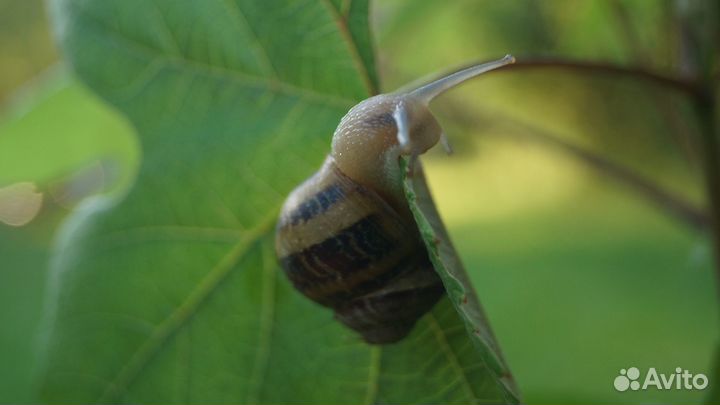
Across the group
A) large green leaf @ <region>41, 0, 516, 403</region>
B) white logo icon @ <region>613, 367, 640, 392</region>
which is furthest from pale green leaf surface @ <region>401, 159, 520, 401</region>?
white logo icon @ <region>613, 367, 640, 392</region>

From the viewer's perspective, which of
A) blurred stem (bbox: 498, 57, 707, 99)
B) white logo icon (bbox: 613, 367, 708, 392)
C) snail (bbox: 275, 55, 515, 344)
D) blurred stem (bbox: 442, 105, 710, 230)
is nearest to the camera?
snail (bbox: 275, 55, 515, 344)

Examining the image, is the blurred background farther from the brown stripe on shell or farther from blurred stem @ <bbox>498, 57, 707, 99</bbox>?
the brown stripe on shell

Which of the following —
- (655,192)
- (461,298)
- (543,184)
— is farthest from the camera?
→ (543,184)

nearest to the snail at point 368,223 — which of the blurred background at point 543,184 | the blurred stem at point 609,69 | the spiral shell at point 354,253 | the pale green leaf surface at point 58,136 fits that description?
the spiral shell at point 354,253

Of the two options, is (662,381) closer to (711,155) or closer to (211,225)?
(711,155)

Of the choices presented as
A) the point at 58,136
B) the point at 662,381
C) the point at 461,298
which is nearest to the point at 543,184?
the point at 58,136

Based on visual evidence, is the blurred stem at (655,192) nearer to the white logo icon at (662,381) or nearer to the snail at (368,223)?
the white logo icon at (662,381)
